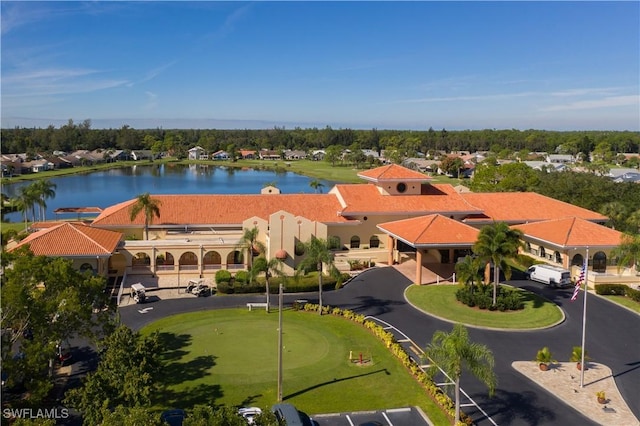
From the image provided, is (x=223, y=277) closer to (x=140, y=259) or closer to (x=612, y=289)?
(x=140, y=259)

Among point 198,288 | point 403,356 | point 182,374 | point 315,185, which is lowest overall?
point 182,374

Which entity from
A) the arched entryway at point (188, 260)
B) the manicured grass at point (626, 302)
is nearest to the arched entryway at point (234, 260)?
the arched entryway at point (188, 260)

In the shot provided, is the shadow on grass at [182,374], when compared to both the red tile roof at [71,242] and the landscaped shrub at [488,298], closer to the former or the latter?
the red tile roof at [71,242]

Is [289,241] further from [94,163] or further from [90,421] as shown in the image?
[94,163]

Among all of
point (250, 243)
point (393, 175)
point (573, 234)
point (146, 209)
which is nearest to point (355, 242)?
point (393, 175)

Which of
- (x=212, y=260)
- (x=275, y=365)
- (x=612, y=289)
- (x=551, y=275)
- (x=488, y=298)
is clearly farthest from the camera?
(x=212, y=260)
